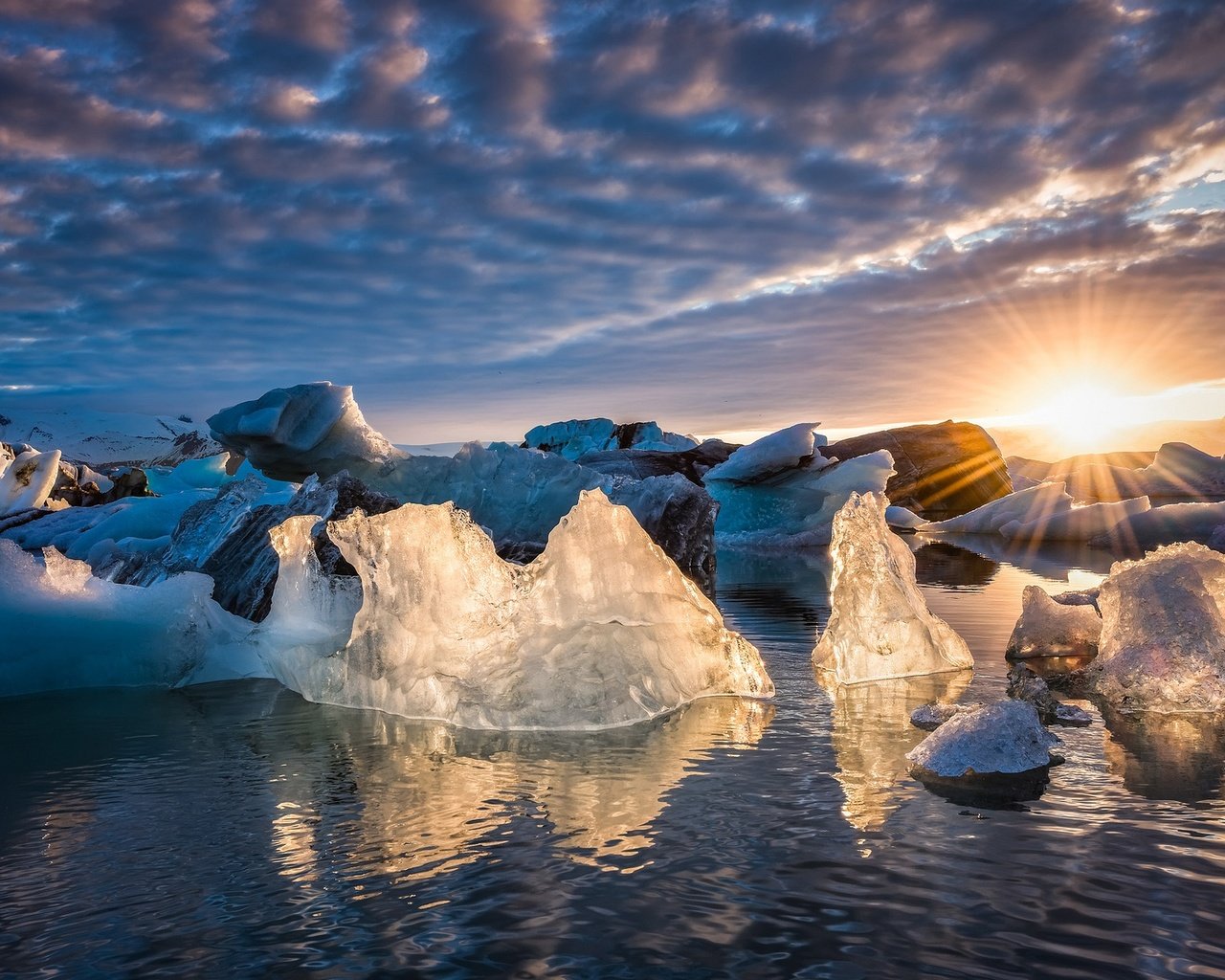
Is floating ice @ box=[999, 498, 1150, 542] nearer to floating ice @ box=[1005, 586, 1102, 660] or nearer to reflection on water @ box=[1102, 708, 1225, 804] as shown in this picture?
floating ice @ box=[1005, 586, 1102, 660]

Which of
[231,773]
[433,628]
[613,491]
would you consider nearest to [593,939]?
[231,773]

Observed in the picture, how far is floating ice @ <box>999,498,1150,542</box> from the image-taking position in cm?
2452

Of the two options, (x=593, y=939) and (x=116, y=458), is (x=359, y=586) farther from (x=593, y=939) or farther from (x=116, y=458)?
(x=116, y=458)

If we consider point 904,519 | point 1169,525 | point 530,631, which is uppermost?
point 904,519

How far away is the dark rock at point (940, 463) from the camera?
39.1 metres

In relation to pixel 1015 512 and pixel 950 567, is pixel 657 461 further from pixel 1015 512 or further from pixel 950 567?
pixel 950 567

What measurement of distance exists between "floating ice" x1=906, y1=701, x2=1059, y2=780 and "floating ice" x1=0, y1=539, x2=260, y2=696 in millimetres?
5658

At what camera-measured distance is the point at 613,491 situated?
15328 millimetres

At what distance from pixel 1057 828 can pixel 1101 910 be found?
2.49 feet

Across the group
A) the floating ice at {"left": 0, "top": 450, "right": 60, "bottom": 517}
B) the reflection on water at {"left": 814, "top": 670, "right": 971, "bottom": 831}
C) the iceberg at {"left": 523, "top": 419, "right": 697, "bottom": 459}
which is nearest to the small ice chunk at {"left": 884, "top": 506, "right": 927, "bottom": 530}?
the iceberg at {"left": 523, "top": 419, "right": 697, "bottom": 459}

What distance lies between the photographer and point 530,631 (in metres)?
6.23

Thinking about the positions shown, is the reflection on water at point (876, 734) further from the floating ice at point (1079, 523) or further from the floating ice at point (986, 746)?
the floating ice at point (1079, 523)

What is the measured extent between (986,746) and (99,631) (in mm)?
6359

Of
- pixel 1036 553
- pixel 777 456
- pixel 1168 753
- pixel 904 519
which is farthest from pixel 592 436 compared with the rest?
pixel 1168 753
